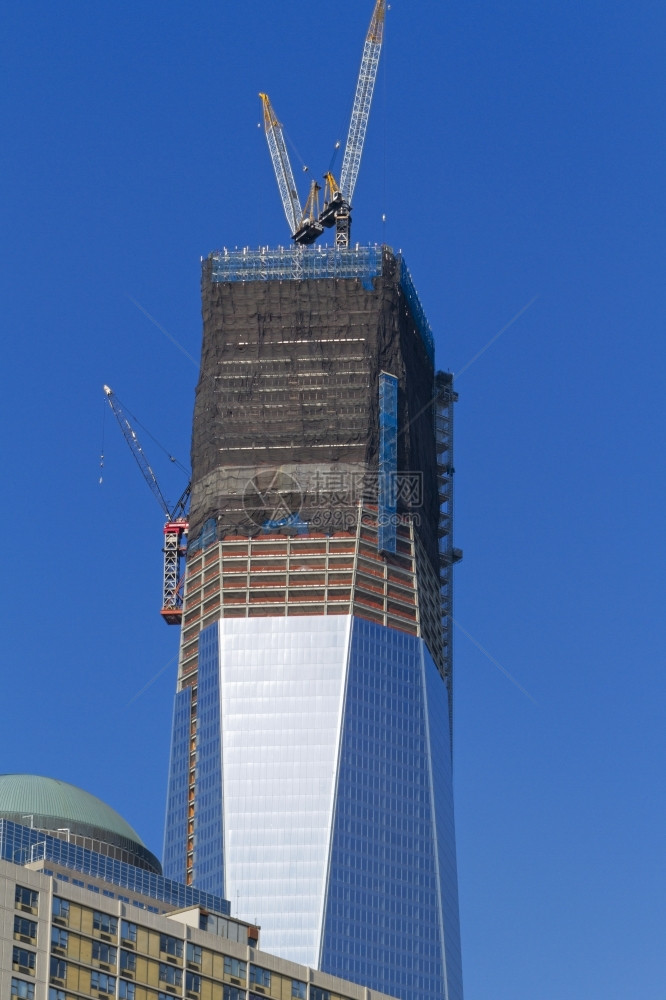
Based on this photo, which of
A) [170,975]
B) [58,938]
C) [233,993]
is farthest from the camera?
[233,993]

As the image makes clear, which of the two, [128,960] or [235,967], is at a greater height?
[235,967]

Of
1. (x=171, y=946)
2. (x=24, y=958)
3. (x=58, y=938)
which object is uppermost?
(x=171, y=946)

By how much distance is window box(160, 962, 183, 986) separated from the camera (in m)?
165

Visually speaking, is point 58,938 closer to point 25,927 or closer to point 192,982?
point 25,927

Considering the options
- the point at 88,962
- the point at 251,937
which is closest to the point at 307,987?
the point at 251,937

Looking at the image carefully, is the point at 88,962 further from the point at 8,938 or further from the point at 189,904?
the point at 189,904

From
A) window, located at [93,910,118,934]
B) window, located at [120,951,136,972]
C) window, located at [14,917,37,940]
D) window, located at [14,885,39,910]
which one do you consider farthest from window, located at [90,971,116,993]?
A: window, located at [14,885,39,910]

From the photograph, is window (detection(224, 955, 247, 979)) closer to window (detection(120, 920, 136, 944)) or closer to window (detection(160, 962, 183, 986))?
window (detection(160, 962, 183, 986))

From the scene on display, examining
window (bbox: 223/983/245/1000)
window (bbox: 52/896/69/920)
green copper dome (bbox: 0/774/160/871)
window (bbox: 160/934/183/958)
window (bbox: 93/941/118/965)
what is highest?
green copper dome (bbox: 0/774/160/871)

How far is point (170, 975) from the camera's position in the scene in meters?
165

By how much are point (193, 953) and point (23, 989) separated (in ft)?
52.1

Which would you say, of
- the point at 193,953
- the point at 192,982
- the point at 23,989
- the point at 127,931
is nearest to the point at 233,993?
the point at 192,982

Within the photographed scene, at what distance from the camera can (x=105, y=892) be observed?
173500 millimetres

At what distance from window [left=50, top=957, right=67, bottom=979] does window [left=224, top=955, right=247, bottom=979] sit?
1458 cm
